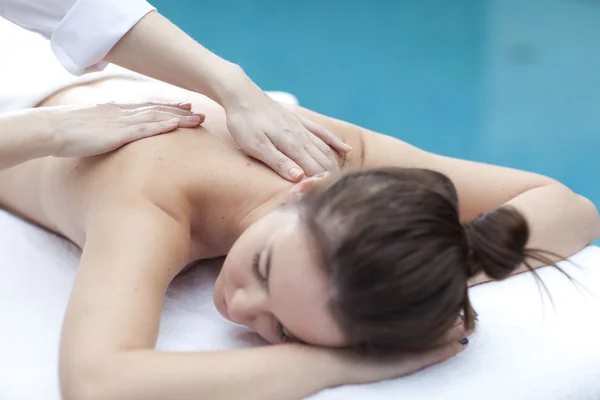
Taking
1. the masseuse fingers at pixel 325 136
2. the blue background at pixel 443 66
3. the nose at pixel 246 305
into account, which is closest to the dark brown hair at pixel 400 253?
the nose at pixel 246 305

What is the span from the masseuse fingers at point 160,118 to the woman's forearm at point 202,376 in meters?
0.45

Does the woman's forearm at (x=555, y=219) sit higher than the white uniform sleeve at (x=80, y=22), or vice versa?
the white uniform sleeve at (x=80, y=22)

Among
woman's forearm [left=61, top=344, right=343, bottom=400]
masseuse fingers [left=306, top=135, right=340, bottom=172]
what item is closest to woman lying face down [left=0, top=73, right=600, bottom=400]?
woman's forearm [left=61, top=344, right=343, bottom=400]

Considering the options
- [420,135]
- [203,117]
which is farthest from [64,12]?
[420,135]

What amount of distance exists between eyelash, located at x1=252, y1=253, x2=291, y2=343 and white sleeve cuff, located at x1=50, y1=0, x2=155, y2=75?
1.81 ft

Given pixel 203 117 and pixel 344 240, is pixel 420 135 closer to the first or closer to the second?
pixel 203 117

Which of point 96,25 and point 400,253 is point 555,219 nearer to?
point 400,253

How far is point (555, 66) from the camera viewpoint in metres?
3.26

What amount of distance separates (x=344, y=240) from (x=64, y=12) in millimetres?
763

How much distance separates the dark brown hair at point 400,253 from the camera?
92cm

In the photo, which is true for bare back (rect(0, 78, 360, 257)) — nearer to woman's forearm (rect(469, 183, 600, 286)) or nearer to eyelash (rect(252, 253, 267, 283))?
eyelash (rect(252, 253, 267, 283))

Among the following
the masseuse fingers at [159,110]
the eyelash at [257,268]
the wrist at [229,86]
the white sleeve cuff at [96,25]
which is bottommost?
the eyelash at [257,268]

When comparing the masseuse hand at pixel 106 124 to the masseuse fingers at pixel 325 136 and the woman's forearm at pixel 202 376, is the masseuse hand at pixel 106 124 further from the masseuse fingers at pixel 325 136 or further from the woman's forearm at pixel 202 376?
the woman's forearm at pixel 202 376

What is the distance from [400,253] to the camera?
914mm
